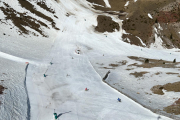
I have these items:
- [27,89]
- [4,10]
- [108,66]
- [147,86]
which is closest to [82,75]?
[108,66]

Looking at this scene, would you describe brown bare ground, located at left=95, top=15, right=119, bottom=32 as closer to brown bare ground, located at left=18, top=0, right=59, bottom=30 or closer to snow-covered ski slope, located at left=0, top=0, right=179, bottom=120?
snow-covered ski slope, located at left=0, top=0, right=179, bottom=120

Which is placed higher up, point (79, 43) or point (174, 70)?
point (79, 43)

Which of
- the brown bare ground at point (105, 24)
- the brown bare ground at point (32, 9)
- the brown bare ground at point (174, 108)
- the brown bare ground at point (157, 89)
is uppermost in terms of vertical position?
the brown bare ground at point (32, 9)

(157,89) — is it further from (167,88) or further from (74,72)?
(74,72)

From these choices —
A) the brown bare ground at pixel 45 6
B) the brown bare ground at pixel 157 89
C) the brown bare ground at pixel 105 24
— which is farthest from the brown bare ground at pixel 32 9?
the brown bare ground at pixel 157 89

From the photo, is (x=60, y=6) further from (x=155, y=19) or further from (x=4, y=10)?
(x=155, y=19)

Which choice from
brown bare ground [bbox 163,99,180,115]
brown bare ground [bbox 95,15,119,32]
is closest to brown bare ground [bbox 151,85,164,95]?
brown bare ground [bbox 163,99,180,115]

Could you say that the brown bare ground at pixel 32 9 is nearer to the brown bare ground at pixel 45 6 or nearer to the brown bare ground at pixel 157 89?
the brown bare ground at pixel 45 6
